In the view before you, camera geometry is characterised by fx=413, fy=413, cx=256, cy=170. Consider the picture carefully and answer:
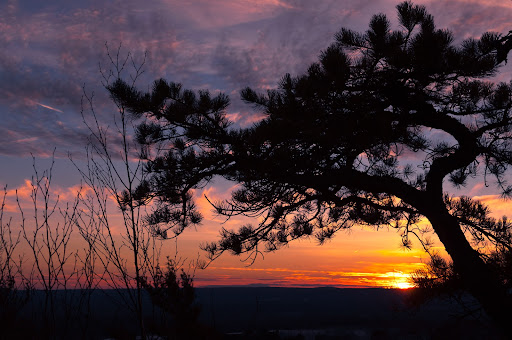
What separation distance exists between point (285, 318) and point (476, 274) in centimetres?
4991

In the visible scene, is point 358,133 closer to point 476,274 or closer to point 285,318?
point 476,274

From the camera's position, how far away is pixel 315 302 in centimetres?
6275

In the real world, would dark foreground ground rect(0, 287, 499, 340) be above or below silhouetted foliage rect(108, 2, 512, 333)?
below

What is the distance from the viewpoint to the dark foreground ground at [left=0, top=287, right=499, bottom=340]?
2478 mm

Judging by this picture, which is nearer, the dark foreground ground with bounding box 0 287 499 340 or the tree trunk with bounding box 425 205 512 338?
the dark foreground ground with bounding box 0 287 499 340

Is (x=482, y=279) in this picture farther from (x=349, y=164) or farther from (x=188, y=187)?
(x=188, y=187)

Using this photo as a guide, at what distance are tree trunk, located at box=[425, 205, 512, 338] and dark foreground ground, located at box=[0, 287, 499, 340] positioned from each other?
0.89 ft

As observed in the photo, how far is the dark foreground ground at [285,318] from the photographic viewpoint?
2.48m

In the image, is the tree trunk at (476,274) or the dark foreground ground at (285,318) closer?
the dark foreground ground at (285,318)

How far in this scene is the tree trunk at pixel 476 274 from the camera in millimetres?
3338

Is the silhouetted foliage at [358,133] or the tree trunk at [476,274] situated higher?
the silhouetted foliage at [358,133]

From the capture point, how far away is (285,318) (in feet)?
165

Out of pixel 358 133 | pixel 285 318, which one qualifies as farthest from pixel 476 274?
pixel 285 318

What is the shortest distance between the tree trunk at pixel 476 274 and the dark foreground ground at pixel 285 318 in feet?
0.89
